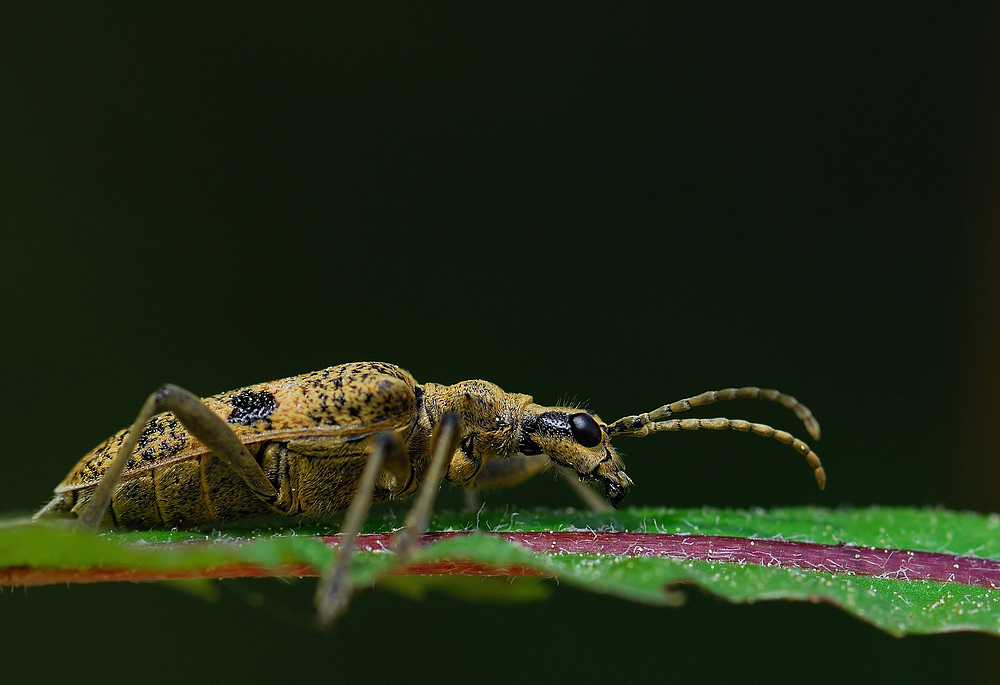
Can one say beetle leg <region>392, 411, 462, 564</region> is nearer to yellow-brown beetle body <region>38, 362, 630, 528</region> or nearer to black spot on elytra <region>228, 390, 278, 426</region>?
yellow-brown beetle body <region>38, 362, 630, 528</region>

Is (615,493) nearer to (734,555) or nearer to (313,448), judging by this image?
(734,555)

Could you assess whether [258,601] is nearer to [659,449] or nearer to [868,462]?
[659,449]

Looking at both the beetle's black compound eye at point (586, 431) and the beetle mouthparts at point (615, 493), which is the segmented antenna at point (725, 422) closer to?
the beetle's black compound eye at point (586, 431)

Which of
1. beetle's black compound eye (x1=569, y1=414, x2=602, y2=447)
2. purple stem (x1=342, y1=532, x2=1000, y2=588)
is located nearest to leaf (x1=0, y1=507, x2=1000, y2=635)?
purple stem (x1=342, y1=532, x2=1000, y2=588)

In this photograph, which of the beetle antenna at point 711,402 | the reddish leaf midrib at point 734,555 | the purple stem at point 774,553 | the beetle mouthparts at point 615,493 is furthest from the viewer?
the beetle mouthparts at point 615,493

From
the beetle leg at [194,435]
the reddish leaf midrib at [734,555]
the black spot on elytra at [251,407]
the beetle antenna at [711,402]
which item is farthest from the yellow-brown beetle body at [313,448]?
the reddish leaf midrib at [734,555]

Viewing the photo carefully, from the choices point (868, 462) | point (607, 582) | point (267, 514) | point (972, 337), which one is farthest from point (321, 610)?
point (972, 337)
